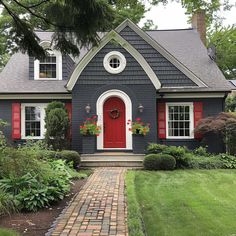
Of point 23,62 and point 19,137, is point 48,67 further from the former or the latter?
point 19,137

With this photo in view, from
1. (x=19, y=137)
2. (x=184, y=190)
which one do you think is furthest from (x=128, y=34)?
(x=184, y=190)

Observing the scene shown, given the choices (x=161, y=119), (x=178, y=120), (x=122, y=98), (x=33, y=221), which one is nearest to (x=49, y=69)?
(x=122, y=98)

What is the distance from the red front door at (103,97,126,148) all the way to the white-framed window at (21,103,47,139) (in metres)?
2.82

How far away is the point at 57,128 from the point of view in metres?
13.0

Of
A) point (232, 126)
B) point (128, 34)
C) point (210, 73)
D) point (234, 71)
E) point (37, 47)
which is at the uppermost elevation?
point (234, 71)

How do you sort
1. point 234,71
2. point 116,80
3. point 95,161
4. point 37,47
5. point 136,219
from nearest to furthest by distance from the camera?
point 136,219 < point 37,47 < point 95,161 < point 116,80 < point 234,71

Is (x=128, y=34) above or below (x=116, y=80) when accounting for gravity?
above

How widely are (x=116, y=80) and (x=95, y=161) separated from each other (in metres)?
3.36

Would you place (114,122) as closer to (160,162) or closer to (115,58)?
(115,58)

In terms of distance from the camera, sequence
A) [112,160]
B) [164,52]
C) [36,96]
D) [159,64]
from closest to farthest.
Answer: [112,160], [164,52], [159,64], [36,96]

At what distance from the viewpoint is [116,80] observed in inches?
544

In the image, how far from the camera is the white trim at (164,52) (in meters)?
14.1

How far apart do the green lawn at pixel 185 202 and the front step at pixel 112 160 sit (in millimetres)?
1779

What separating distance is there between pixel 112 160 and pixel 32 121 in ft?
14.8
